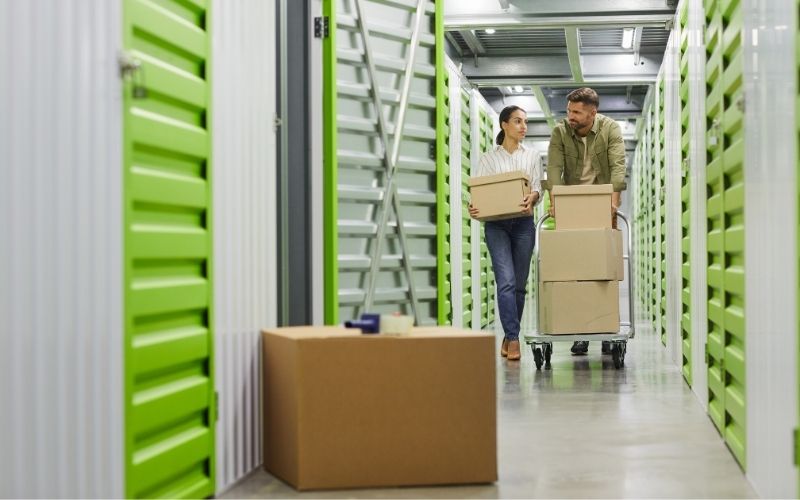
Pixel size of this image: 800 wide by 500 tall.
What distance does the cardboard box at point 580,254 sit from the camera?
5.40 meters

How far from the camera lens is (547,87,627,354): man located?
19.0ft

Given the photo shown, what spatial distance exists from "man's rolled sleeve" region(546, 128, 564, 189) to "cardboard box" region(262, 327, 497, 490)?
3.27 metres

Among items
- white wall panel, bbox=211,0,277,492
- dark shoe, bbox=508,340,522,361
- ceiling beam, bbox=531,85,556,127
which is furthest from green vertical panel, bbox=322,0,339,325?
ceiling beam, bbox=531,85,556,127

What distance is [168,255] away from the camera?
2.41 m

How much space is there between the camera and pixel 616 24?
653cm

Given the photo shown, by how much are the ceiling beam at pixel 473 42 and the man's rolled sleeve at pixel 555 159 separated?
8.56ft

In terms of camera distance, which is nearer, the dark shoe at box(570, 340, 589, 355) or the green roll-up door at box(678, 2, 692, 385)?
the green roll-up door at box(678, 2, 692, 385)

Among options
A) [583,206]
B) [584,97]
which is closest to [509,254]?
[583,206]

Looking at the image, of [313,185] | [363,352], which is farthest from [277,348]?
[313,185]

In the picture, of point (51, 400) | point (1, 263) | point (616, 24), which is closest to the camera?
point (1, 263)

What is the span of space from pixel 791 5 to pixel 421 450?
1566 millimetres

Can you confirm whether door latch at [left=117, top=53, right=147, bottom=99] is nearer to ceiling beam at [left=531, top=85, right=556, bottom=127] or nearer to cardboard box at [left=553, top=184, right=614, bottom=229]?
cardboard box at [left=553, top=184, right=614, bottom=229]

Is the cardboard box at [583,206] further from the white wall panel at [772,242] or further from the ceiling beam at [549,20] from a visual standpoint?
the white wall panel at [772,242]

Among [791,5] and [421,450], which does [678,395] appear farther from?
[791,5]
